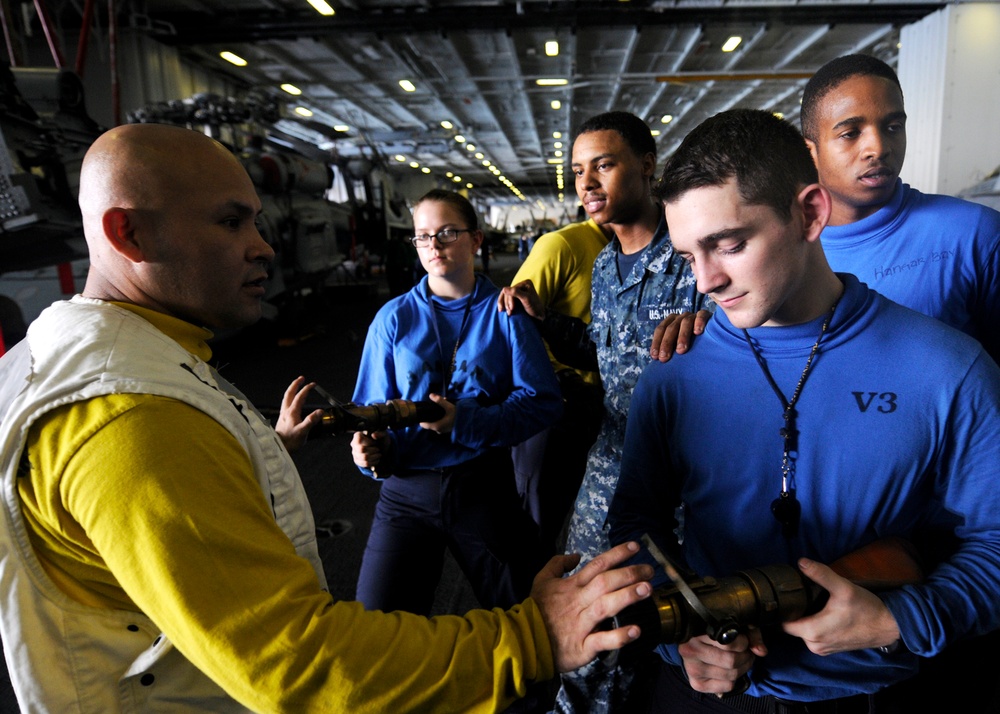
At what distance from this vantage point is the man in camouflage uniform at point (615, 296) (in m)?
2.02

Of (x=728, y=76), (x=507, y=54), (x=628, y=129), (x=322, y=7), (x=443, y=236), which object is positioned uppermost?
(x=507, y=54)

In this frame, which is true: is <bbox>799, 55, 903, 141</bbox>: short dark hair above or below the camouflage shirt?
above

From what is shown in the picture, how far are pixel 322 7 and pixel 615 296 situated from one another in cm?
876

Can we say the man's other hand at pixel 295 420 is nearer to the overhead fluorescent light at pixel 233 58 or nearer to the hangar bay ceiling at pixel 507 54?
the hangar bay ceiling at pixel 507 54

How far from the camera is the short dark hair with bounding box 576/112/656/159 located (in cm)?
228

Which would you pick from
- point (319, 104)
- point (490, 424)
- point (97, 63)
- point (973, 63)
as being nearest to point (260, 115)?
point (97, 63)

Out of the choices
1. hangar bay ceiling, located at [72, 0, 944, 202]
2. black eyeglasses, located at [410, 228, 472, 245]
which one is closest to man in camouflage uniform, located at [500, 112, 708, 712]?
black eyeglasses, located at [410, 228, 472, 245]

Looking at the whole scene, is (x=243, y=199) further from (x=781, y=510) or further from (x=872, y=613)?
(x=872, y=613)

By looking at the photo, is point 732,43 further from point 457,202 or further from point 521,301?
point 521,301

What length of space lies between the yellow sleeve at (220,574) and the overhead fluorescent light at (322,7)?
374 inches

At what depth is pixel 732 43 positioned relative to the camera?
436 inches

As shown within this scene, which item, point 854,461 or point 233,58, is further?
point 233,58

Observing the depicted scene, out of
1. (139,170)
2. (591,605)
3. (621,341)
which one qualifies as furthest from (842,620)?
(139,170)

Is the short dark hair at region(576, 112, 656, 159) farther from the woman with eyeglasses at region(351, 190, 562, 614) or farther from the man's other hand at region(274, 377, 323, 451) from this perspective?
the man's other hand at region(274, 377, 323, 451)
